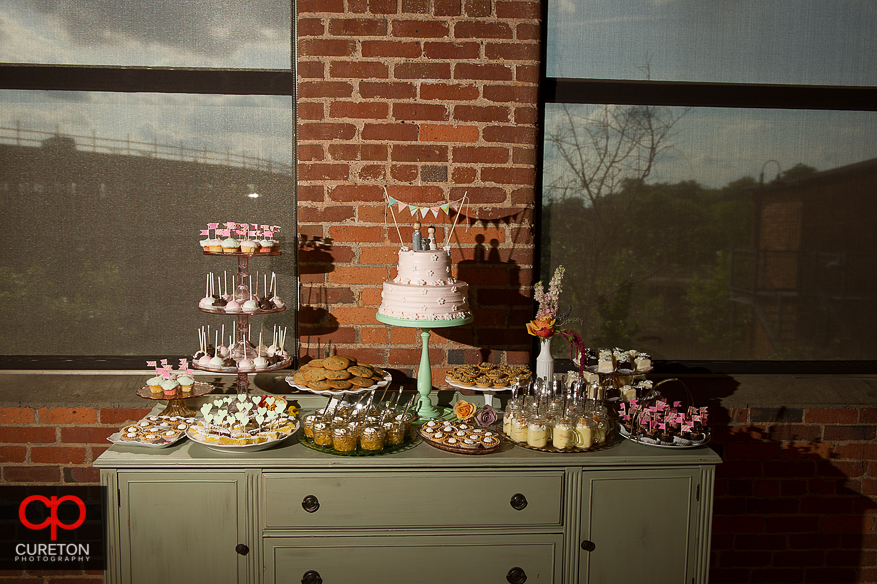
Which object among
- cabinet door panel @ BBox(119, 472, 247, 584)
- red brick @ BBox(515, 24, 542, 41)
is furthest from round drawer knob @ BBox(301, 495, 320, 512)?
red brick @ BBox(515, 24, 542, 41)

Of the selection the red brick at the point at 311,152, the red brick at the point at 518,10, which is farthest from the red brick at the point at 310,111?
the red brick at the point at 518,10

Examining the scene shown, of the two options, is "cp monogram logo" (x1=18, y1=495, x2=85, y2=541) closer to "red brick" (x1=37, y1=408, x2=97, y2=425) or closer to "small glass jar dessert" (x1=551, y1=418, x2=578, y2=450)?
"red brick" (x1=37, y1=408, x2=97, y2=425)

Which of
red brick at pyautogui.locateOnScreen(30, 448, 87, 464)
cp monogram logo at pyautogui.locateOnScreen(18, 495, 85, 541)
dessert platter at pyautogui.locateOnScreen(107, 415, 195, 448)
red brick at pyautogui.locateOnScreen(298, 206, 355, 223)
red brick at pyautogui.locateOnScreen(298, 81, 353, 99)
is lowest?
cp monogram logo at pyautogui.locateOnScreen(18, 495, 85, 541)

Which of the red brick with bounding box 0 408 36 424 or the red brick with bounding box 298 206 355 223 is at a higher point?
the red brick with bounding box 298 206 355 223

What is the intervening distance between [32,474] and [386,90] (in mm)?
2547

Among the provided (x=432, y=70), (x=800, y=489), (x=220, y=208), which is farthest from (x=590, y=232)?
(x=220, y=208)

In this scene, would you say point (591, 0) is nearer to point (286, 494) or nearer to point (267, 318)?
point (267, 318)

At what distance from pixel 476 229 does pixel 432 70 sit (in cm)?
77

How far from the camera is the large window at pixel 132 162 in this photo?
282cm

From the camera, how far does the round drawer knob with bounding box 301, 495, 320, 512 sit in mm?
2139

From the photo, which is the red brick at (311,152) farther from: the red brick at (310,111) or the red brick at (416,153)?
the red brick at (416,153)

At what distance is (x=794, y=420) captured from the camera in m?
2.90

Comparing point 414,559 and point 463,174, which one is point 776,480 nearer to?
point 414,559

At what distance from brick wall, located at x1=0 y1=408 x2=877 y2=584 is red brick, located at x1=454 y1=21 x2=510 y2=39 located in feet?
7.04
